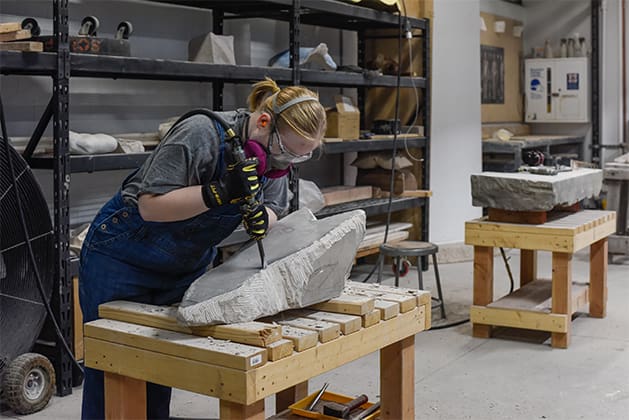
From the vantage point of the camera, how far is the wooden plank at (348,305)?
232cm

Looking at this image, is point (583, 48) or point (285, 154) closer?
point (285, 154)

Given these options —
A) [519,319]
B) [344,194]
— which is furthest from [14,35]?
[344,194]

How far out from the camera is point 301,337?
2.11 m

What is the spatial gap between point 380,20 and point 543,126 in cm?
495

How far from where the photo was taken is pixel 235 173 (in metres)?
2.13

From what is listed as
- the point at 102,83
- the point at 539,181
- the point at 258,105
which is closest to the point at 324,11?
the point at 102,83

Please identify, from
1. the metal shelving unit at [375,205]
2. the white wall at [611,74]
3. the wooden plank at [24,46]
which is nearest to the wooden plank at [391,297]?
the wooden plank at [24,46]

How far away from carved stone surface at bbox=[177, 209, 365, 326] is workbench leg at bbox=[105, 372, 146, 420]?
0.30 metres

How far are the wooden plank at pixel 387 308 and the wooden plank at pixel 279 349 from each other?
16.2 inches

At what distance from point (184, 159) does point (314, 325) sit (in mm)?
572

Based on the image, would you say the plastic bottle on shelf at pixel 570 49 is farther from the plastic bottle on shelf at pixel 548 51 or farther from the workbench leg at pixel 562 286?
the workbench leg at pixel 562 286

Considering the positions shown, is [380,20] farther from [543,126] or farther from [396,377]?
[543,126]

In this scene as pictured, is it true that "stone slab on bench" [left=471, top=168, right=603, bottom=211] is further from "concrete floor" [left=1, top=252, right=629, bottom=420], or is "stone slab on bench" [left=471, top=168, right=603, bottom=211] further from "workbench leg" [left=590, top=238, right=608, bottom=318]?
"concrete floor" [left=1, top=252, right=629, bottom=420]

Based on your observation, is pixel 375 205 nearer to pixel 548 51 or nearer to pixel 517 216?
pixel 517 216
